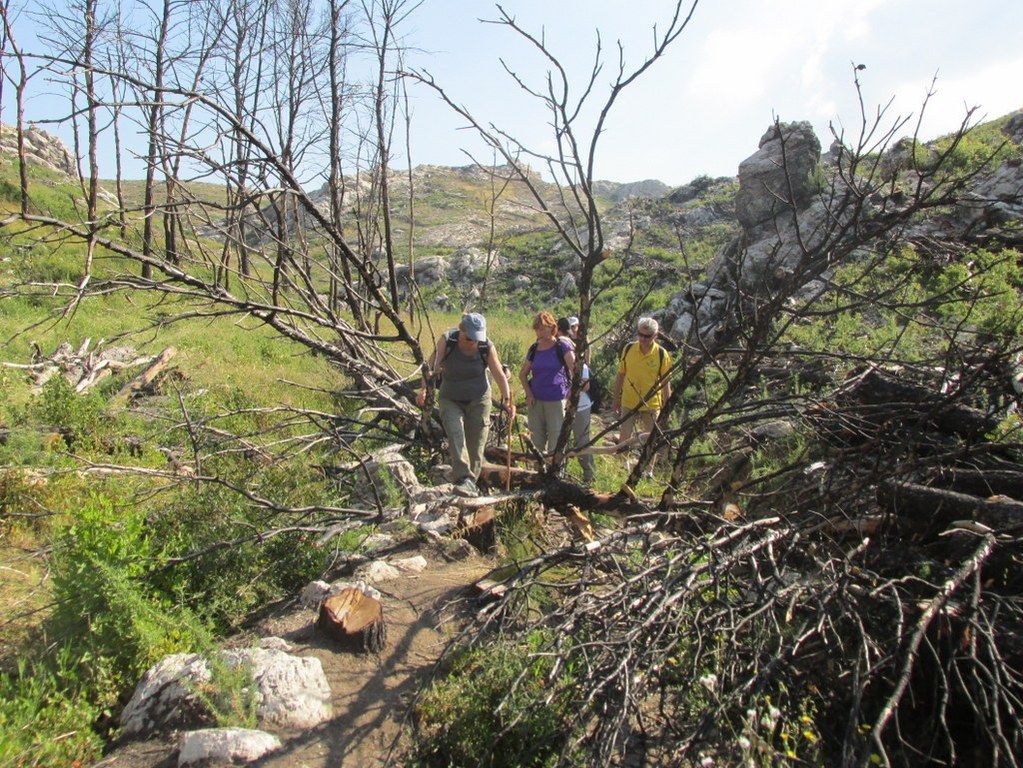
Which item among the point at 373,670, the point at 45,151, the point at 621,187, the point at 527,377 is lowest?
the point at 373,670

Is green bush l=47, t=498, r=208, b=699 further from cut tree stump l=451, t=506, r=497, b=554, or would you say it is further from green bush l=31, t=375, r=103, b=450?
green bush l=31, t=375, r=103, b=450

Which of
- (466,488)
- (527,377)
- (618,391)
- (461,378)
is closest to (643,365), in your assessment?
(618,391)

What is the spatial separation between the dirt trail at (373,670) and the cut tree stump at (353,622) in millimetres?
54

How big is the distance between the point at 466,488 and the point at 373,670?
1.66 m

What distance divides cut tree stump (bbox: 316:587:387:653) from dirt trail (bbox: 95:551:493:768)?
0.05 metres

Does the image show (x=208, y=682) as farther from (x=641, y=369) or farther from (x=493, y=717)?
(x=641, y=369)

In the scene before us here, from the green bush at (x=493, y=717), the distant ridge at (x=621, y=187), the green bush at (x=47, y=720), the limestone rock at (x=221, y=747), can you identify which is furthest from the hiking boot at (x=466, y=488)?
the distant ridge at (x=621, y=187)

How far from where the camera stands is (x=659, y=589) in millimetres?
2492

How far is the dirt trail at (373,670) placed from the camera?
2.56 metres

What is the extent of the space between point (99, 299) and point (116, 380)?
6162 mm

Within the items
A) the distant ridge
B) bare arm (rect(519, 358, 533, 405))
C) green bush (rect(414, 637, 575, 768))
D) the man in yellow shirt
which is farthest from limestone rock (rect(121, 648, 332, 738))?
the distant ridge

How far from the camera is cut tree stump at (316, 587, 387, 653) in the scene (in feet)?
10.7

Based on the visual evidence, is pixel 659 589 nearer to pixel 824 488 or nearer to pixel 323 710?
pixel 824 488

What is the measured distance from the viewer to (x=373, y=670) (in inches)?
124
